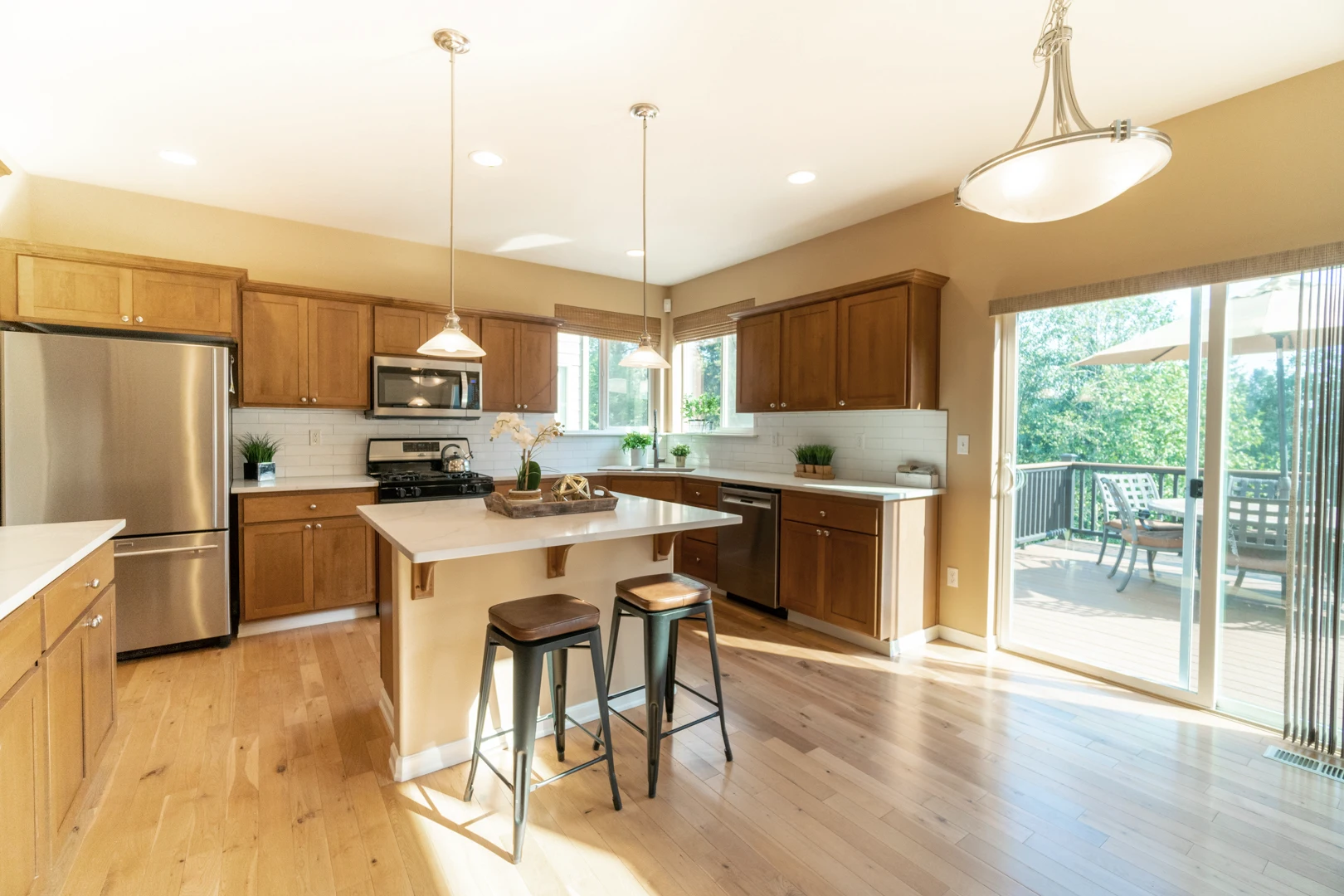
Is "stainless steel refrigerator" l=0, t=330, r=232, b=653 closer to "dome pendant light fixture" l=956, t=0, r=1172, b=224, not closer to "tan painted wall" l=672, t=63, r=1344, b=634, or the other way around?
"dome pendant light fixture" l=956, t=0, r=1172, b=224

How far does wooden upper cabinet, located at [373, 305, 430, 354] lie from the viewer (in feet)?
13.6

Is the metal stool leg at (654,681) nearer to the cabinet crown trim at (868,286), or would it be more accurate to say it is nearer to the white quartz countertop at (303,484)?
the cabinet crown trim at (868,286)

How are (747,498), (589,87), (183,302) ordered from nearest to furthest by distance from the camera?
(589,87)
(183,302)
(747,498)

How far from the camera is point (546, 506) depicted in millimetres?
2410

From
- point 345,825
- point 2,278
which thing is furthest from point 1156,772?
point 2,278

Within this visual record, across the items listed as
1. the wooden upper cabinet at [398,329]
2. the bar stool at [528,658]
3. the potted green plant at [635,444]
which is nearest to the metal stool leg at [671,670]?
the bar stool at [528,658]

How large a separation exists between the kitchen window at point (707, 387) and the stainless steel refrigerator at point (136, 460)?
3.59 m

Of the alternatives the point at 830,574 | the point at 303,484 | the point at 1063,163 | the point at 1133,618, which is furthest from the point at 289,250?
the point at 1133,618

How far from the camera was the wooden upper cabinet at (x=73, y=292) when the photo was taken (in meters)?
3.00

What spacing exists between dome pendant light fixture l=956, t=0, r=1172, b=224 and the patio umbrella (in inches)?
82.4

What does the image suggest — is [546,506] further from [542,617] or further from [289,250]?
[289,250]

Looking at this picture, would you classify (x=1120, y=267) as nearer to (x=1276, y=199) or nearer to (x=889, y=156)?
(x=1276, y=199)

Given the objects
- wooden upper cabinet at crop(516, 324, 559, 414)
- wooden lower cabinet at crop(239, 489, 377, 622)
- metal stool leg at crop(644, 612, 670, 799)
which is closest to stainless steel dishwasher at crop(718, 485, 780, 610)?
wooden upper cabinet at crop(516, 324, 559, 414)

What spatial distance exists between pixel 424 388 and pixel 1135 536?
4514mm
